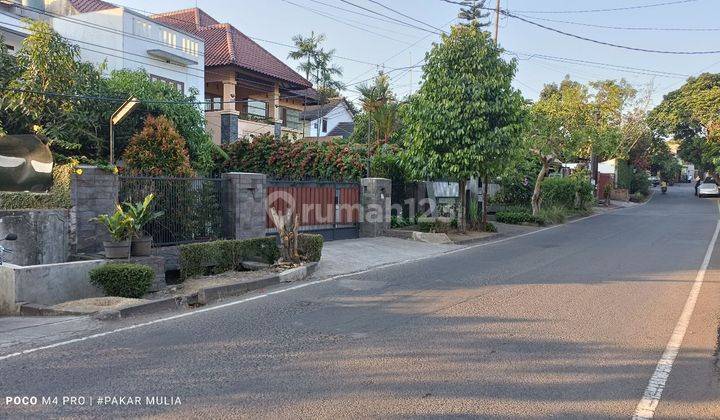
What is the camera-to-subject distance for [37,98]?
13125 mm

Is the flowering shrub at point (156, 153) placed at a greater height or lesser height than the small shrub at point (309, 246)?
greater

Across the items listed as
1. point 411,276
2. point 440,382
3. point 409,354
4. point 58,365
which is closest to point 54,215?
point 58,365

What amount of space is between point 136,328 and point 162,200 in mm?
5390

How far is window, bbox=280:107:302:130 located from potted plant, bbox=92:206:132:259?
23.4m

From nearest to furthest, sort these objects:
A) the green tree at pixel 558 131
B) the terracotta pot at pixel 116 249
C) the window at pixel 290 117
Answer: the terracotta pot at pixel 116 249, the green tree at pixel 558 131, the window at pixel 290 117

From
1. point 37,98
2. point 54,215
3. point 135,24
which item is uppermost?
point 135,24

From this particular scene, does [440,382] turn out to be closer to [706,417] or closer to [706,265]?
[706,417]

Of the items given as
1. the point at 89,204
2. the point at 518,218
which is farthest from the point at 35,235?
the point at 518,218

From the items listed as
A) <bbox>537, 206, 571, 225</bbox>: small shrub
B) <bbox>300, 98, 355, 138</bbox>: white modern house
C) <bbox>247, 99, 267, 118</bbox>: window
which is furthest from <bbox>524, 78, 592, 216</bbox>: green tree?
<bbox>300, 98, 355, 138</bbox>: white modern house

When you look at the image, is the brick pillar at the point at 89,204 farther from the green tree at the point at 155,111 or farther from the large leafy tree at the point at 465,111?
the large leafy tree at the point at 465,111

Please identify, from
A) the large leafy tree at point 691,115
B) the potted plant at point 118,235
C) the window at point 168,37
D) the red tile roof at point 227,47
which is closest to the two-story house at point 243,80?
the red tile roof at point 227,47

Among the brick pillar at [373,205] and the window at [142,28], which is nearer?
the brick pillar at [373,205]

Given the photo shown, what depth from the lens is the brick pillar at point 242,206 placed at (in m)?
13.0

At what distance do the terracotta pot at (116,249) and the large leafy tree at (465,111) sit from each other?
10601 millimetres
